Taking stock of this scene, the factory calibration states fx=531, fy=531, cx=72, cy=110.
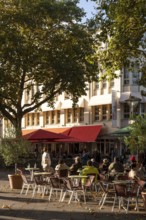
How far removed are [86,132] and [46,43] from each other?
12462mm

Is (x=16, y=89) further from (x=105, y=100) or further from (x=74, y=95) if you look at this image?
(x=105, y=100)

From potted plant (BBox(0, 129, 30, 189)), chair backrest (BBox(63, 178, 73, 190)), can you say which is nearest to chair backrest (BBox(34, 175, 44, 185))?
chair backrest (BBox(63, 178, 73, 190))

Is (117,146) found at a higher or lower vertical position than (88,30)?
lower

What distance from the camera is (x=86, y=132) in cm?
5138

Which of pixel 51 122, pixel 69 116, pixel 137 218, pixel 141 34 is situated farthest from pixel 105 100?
pixel 137 218

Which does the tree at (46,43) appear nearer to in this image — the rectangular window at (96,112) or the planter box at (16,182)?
the rectangular window at (96,112)

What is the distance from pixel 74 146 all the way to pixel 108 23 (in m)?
38.0

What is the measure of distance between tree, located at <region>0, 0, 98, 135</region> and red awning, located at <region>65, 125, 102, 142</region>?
7516mm

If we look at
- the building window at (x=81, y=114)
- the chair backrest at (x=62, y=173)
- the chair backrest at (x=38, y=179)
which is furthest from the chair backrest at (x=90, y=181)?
the building window at (x=81, y=114)

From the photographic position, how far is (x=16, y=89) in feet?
145

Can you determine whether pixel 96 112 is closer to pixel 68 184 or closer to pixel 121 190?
pixel 68 184

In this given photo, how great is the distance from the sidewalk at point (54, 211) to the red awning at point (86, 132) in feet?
102

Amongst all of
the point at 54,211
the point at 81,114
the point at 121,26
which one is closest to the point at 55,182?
the point at 54,211

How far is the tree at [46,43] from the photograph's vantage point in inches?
1598
